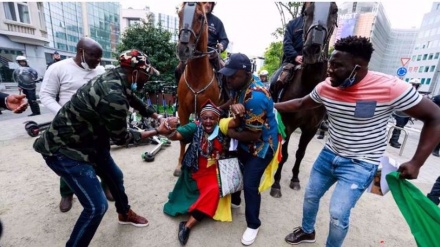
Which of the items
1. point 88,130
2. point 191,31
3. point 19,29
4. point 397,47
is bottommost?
point 88,130

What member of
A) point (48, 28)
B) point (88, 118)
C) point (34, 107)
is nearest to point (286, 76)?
point (88, 118)

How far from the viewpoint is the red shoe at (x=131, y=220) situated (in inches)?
108

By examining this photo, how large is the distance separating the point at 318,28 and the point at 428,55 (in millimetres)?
57194

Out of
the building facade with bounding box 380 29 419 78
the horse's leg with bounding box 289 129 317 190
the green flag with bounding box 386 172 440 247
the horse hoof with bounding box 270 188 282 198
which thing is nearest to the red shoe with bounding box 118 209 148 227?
the horse hoof with bounding box 270 188 282 198

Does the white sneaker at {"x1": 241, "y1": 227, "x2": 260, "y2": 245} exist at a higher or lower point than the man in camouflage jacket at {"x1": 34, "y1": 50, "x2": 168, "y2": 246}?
lower

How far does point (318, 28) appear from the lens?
2.69 m

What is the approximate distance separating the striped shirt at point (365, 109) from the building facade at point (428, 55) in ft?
164

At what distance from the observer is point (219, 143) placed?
264cm

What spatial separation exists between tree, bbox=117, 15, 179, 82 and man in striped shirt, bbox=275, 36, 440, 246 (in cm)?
968

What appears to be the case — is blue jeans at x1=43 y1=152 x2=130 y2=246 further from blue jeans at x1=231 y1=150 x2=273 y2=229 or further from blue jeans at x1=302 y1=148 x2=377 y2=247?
blue jeans at x1=302 y1=148 x2=377 y2=247

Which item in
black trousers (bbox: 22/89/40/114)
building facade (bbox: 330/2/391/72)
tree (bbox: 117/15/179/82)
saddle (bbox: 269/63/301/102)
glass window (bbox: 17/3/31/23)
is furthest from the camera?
building facade (bbox: 330/2/391/72)

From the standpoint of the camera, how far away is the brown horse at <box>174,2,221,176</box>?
10.1ft

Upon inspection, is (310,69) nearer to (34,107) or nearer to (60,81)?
(60,81)

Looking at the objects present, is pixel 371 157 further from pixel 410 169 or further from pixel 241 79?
pixel 241 79
